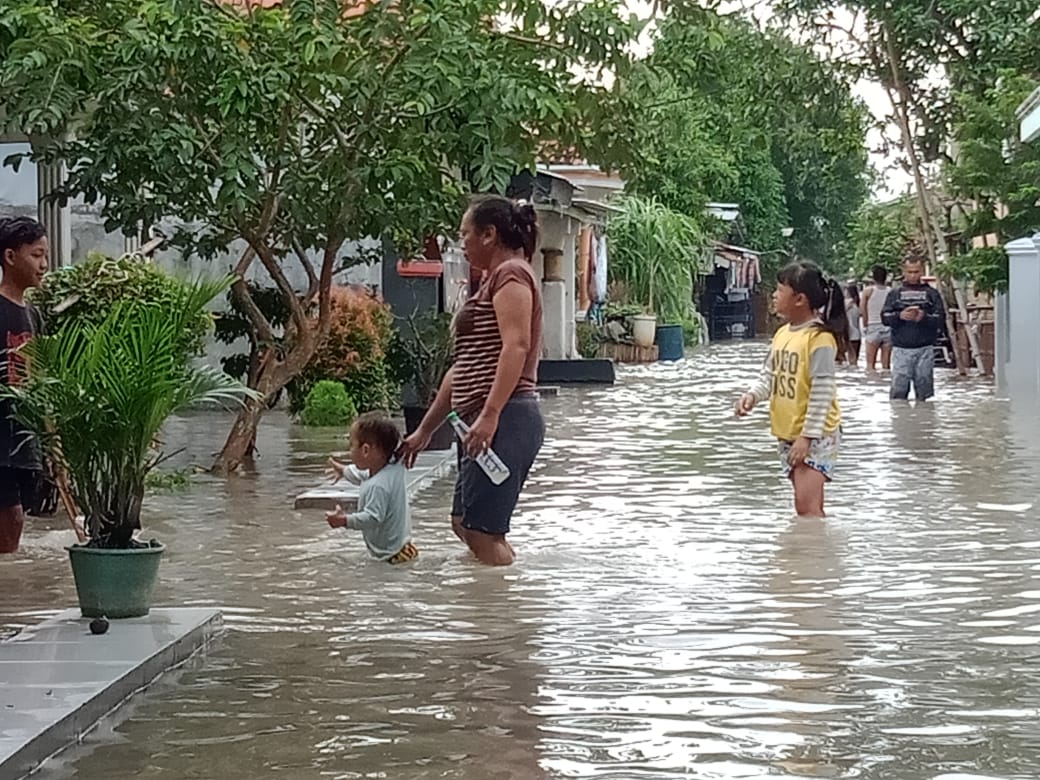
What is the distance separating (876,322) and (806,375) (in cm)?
1937

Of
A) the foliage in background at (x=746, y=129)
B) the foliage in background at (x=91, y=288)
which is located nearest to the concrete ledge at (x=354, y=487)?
the foliage in background at (x=91, y=288)

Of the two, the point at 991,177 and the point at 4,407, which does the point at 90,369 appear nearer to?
the point at 4,407

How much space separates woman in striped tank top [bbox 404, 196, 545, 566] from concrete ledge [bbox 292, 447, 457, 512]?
178 cm

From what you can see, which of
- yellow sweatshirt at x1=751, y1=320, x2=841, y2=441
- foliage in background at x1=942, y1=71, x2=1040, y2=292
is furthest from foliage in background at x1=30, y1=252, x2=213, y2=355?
foliage in background at x1=942, y1=71, x2=1040, y2=292

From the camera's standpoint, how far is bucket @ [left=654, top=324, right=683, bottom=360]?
3753 cm

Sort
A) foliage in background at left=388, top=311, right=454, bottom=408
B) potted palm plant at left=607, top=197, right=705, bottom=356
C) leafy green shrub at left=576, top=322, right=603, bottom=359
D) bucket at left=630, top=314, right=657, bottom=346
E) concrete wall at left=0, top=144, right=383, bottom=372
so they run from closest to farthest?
1. concrete wall at left=0, top=144, right=383, bottom=372
2. foliage in background at left=388, top=311, right=454, bottom=408
3. leafy green shrub at left=576, top=322, right=603, bottom=359
4. bucket at left=630, top=314, right=657, bottom=346
5. potted palm plant at left=607, top=197, right=705, bottom=356

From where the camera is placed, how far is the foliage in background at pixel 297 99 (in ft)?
36.0

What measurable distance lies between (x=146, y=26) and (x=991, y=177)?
16.9 metres

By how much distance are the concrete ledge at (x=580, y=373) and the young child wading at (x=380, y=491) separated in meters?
18.5

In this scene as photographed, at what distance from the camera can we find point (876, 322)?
1140 inches

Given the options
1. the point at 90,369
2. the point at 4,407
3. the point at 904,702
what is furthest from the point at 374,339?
the point at 904,702

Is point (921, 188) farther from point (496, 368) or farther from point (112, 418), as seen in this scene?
point (112, 418)

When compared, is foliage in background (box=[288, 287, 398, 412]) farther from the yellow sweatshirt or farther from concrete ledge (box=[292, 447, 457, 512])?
the yellow sweatshirt

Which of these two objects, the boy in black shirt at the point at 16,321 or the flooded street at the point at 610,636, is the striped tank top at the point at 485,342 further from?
the boy in black shirt at the point at 16,321
